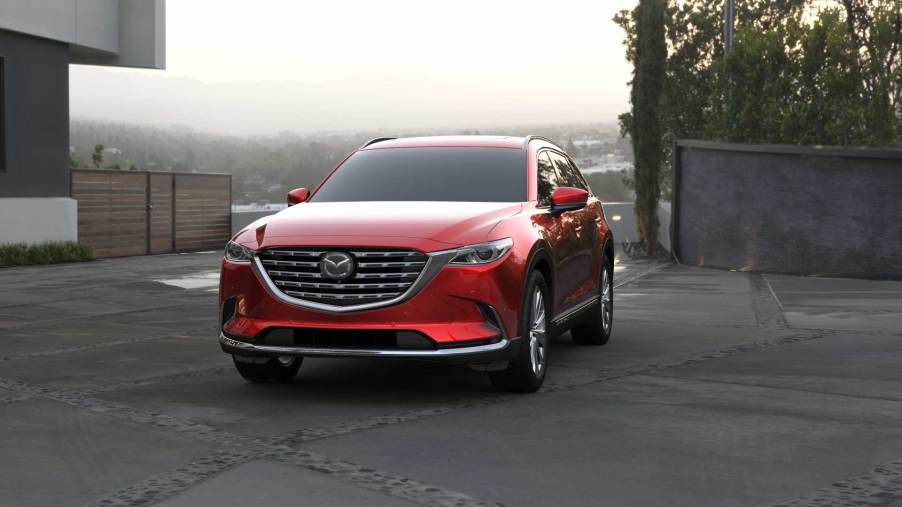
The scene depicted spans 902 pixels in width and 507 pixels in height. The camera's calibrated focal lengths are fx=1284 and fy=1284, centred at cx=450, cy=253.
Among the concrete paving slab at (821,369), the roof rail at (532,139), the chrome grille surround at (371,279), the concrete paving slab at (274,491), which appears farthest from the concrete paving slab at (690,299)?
the concrete paving slab at (274,491)

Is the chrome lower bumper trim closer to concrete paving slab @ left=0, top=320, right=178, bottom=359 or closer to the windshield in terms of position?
the windshield

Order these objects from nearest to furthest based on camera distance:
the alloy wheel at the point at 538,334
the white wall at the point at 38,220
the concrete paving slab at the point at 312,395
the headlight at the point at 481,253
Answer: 1. the concrete paving slab at the point at 312,395
2. the headlight at the point at 481,253
3. the alloy wheel at the point at 538,334
4. the white wall at the point at 38,220

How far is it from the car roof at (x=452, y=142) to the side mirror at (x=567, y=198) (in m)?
0.70

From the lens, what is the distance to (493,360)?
8.09 meters

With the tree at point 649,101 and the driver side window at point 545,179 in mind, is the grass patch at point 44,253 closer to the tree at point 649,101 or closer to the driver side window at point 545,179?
the tree at point 649,101

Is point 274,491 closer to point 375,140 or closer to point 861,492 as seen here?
point 861,492

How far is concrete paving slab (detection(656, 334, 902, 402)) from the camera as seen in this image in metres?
8.97

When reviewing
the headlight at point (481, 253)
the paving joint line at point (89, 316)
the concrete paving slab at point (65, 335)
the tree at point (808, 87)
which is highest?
the tree at point (808, 87)

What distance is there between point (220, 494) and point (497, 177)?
14.5 ft

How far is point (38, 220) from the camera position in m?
24.4

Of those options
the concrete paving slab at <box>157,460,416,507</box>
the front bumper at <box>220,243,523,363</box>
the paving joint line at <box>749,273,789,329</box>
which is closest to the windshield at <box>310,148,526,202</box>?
the front bumper at <box>220,243,523,363</box>

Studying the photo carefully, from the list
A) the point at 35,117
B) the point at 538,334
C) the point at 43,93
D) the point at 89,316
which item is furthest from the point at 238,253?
the point at 43,93

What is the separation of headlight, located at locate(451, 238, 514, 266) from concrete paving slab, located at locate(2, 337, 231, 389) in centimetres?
276

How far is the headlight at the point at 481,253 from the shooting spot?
8047mm
